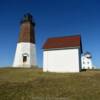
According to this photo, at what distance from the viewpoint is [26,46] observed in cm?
3831

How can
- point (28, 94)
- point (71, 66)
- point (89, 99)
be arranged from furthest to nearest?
point (71, 66) → point (28, 94) → point (89, 99)

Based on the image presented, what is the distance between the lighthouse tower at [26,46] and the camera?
37438mm

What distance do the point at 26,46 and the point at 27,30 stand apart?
432 cm

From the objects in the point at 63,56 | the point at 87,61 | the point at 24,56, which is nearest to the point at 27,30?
the point at 24,56

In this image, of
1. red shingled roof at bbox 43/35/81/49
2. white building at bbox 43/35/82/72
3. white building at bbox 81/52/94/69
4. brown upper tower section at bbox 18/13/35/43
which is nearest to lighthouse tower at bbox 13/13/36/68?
brown upper tower section at bbox 18/13/35/43

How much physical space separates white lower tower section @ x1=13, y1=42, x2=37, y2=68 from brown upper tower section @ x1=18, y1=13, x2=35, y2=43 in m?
1.48

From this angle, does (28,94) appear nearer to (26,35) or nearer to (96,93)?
(96,93)

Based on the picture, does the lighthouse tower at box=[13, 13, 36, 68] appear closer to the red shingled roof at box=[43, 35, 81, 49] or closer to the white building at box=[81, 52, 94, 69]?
the red shingled roof at box=[43, 35, 81, 49]

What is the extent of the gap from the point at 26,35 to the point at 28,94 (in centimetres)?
2692

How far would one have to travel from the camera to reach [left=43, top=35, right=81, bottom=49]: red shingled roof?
28.7 meters

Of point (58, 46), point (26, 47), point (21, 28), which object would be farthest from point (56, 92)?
point (21, 28)

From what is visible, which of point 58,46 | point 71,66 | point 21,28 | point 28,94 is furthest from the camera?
point 21,28

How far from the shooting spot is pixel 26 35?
3953 centimetres

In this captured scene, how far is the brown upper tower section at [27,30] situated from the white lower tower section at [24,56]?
1.48 meters
